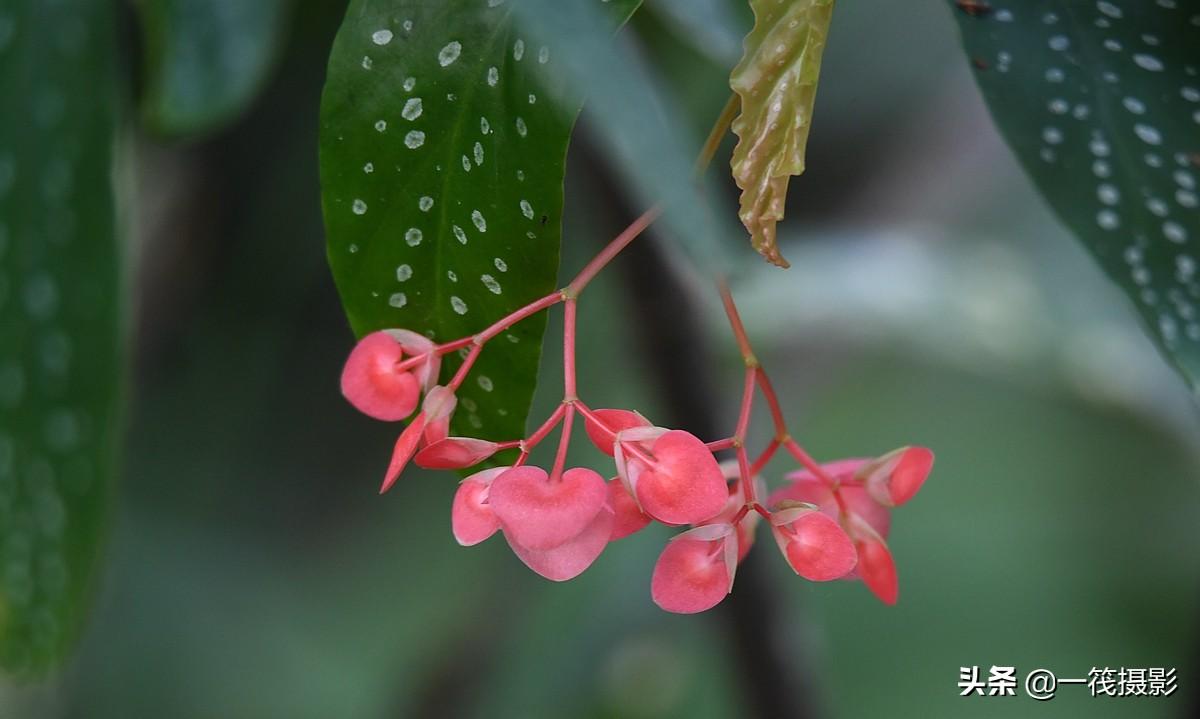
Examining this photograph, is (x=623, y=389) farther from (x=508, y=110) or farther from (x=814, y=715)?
(x=508, y=110)

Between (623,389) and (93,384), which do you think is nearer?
(93,384)

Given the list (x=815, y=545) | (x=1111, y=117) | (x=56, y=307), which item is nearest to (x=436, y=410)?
(x=815, y=545)

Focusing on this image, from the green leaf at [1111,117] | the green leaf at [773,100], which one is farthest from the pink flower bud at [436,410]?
the green leaf at [1111,117]

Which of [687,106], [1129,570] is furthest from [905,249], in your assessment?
[1129,570]

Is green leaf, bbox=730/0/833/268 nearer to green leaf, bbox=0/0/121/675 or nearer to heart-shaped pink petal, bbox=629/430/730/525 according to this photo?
heart-shaped pink petal, bbox=629/430/730/525


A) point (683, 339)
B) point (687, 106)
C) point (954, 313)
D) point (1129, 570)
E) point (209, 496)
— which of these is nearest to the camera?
point (683, 339)

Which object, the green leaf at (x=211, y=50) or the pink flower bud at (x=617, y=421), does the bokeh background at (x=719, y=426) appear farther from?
the pink flower bud at (x=617, y=421)

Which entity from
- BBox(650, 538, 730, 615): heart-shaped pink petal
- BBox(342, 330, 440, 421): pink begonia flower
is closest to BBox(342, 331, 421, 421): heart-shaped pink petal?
BBox(342, 330, 440, 421): pink begonia flower

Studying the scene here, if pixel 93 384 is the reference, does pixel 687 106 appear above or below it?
below
